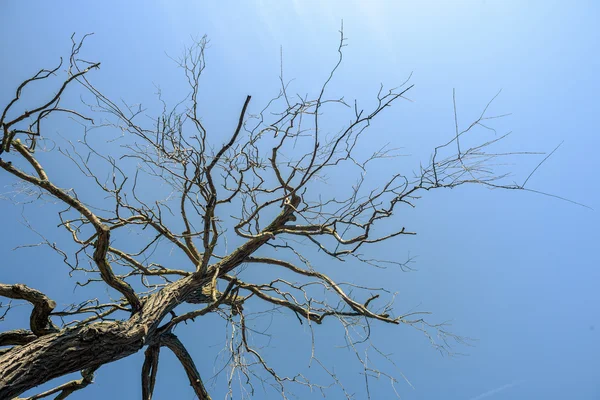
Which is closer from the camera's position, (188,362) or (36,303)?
(36,303)

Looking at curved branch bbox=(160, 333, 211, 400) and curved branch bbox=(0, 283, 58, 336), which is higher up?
curved branch bbox=(0, 283, 58, 336)

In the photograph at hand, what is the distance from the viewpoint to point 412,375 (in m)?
7.93

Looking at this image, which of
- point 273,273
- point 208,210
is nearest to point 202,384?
point 208,210

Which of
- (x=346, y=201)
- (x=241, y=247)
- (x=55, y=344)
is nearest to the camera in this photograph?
(x=55, y=344)

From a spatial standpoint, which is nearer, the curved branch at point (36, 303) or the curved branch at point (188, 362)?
the curved branch at point (36, 303)

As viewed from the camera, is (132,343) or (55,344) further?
(132,343)

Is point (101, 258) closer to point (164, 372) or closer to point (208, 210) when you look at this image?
point (208, 210)

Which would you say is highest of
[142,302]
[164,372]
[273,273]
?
[273,273]

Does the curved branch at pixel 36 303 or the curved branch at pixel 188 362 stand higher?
the curved branch at pixel 36 303

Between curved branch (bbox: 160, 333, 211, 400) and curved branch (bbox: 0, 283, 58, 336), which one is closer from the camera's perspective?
curved branch (bbox: 0, 283, 58, 336)

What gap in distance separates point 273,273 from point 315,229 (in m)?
3.40

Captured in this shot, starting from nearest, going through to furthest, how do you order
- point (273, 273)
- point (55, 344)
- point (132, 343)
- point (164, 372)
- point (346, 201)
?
point (55, 344) → point (132, 343) → point (346, 201) → point (273, 273) → point (164, 372)

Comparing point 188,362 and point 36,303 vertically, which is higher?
point 36,303

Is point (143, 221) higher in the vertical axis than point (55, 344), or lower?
higher
